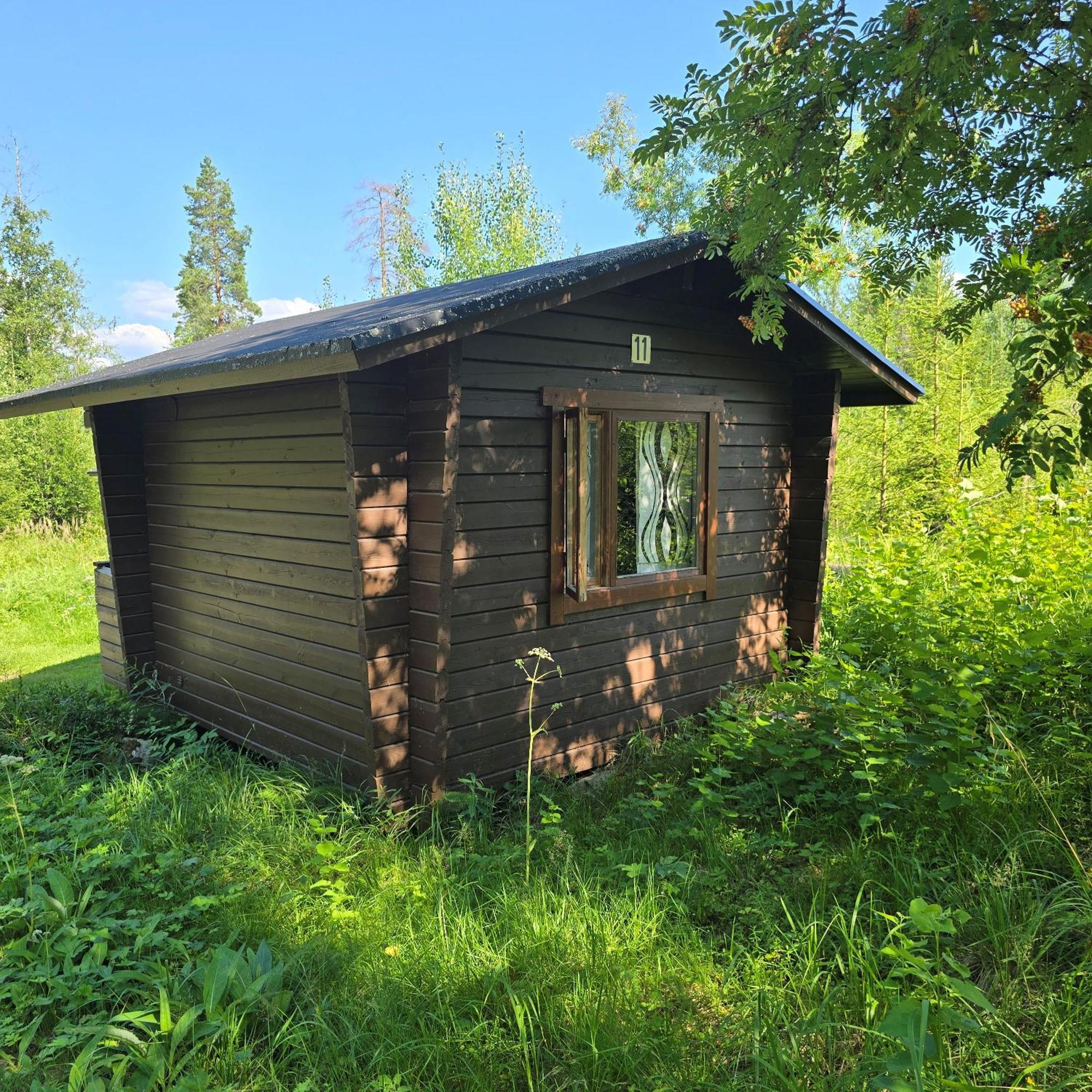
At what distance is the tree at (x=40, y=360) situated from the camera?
17078 millimetres

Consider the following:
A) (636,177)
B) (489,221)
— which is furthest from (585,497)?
(636,177)

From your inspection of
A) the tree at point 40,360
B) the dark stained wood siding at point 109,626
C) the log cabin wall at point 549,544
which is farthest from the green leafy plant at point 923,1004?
the tree at point 40,360

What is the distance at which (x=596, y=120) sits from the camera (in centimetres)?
2652

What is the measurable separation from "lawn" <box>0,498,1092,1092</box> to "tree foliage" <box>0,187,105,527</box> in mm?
14074

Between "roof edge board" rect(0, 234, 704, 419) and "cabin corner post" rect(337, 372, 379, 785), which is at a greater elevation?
"roof edge board" rect(0, 234, 704, 419)

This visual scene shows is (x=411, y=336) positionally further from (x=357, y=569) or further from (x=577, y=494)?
(x=577, y=494)

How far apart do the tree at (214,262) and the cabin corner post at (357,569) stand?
119 feet

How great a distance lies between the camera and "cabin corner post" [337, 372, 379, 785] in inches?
160

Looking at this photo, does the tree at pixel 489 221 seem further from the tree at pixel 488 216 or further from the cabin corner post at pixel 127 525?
the cabin corner post at pixel 127 525

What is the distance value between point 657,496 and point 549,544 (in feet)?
3.63

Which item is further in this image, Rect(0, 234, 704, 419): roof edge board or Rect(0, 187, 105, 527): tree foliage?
Rect(0, 187, 105, 527): tree foliage

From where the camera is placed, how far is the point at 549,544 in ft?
16.2

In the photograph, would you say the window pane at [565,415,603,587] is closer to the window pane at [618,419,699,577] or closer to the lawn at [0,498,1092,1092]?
the window pane at [618,419,699,577]

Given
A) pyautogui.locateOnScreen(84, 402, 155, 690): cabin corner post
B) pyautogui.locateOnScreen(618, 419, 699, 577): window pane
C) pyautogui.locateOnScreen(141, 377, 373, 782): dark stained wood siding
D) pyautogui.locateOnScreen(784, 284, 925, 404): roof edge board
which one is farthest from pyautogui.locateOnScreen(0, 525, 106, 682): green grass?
pyautogui.locateOnScreen(784, 284, 925, 404): roof edge board
